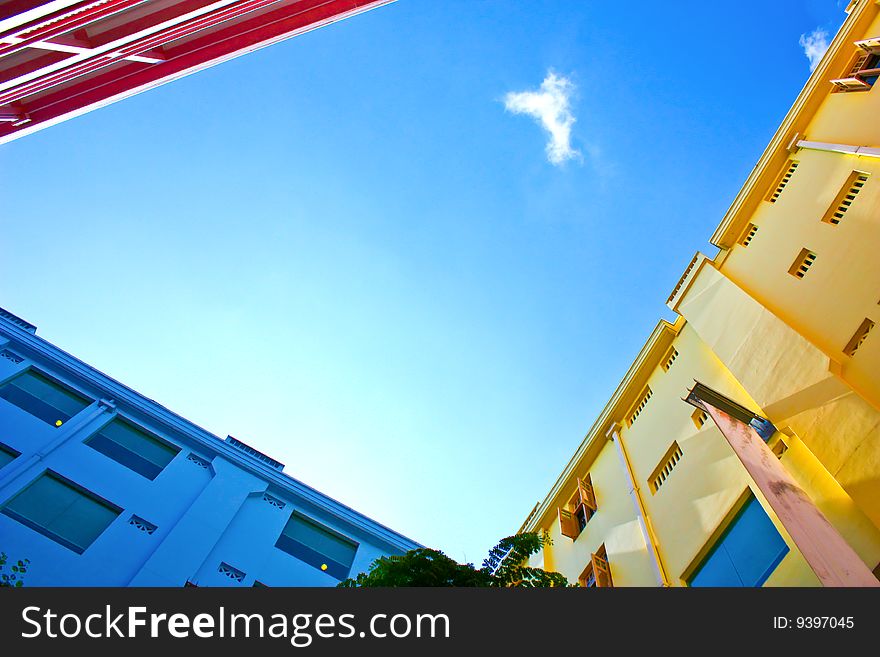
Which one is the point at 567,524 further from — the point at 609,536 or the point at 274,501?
the point at 274,501

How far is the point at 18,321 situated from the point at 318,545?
48.2 ft

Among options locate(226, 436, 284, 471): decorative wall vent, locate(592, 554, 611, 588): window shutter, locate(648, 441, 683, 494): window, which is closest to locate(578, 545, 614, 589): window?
locate(592, 554, 611, 588): window shutter

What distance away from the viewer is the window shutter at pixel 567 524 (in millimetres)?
15562

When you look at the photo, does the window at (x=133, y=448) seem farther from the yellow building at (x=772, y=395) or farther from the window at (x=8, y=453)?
the yellow building at (x=772, y=395)

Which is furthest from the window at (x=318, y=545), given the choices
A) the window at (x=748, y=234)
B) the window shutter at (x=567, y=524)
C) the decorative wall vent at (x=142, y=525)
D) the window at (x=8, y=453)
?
the window at (x=748, y=234)

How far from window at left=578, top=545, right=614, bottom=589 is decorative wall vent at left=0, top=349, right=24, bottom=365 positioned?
68.5 feet

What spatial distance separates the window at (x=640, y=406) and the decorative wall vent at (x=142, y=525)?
51.2ft

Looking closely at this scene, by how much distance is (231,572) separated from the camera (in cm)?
1584

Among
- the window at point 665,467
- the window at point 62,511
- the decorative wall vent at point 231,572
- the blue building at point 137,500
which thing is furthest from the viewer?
the decorative wall vent at point 231,572

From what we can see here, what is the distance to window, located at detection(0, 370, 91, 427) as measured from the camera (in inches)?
674

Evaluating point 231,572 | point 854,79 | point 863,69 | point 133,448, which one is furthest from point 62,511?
point 863,69

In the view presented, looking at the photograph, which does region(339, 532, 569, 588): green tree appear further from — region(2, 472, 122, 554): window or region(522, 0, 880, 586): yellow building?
region(2, 472, 122, 554): window

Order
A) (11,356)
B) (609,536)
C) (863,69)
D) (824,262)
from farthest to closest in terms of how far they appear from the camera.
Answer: (11,356)
(609,536)
(863,69)
(824,262)
